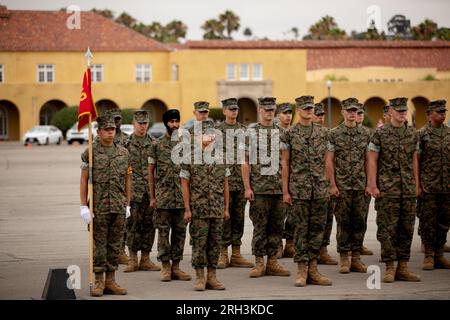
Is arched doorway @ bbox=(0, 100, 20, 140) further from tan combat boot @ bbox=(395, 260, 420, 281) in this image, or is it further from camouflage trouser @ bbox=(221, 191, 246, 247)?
tan combat boot @ bbox=(395, 260, 420, 281)

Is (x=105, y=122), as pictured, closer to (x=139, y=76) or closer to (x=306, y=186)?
(x=306, y=186)

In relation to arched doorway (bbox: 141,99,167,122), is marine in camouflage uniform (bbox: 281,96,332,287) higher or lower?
lower

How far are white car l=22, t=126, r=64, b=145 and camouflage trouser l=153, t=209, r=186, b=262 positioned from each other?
162 ft

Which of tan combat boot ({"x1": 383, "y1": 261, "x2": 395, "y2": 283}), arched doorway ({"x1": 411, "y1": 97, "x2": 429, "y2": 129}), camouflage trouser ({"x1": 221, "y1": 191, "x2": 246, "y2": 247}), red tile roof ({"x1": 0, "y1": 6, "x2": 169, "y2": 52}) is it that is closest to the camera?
tan combat boot ({"x1": 383, "y1": 261, "x2": 395, "y2": 283})

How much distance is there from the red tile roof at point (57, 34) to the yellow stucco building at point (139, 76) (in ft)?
0.24

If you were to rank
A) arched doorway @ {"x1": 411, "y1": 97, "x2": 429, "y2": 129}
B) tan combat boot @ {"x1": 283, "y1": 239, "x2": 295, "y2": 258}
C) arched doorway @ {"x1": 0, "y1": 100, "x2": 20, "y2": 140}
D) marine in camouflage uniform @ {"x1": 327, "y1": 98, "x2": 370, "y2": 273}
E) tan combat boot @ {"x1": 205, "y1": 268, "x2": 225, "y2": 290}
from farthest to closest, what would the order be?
arched doorway @ {"x1": 411, "y1": 97, "x2": 429, "y2": 129} → arched doorway @ {"x1": 0, "y1": 100, "x2": 20, "y2": 140} → tan combat boot @ {"x1": 283, "y1": 239, "x2": 295, "y2": 258} → marine in camouflage uniform @ {"x1": 327, "y1": 98, "x2": 370, "y2": 273} → tan combat boot @ {"x1": 205, "y1": 268, "x2": 225, "y2": 290}

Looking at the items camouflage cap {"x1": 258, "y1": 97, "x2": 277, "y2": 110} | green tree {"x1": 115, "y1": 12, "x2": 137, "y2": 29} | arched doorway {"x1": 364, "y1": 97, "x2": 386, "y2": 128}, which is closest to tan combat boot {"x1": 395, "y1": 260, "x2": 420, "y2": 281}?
camouflage cap {"x1": 258, "y1": 97, "x2": 277, "y2": 110}

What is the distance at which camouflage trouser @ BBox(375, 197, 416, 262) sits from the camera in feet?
40.8

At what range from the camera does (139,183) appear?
44.8 feet

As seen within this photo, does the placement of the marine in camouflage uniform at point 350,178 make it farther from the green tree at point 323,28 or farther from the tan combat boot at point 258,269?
the green tree at point 323,28

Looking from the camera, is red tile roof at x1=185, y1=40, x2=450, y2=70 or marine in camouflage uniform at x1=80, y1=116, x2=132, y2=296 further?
red tile roof at x1=185, y1=40, x2=450, y2=70

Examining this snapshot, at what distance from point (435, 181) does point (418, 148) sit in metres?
0.53

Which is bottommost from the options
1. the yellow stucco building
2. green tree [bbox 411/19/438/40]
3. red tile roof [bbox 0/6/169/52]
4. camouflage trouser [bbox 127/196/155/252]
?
camouflage trouser [bbox 127/196/155/252]
